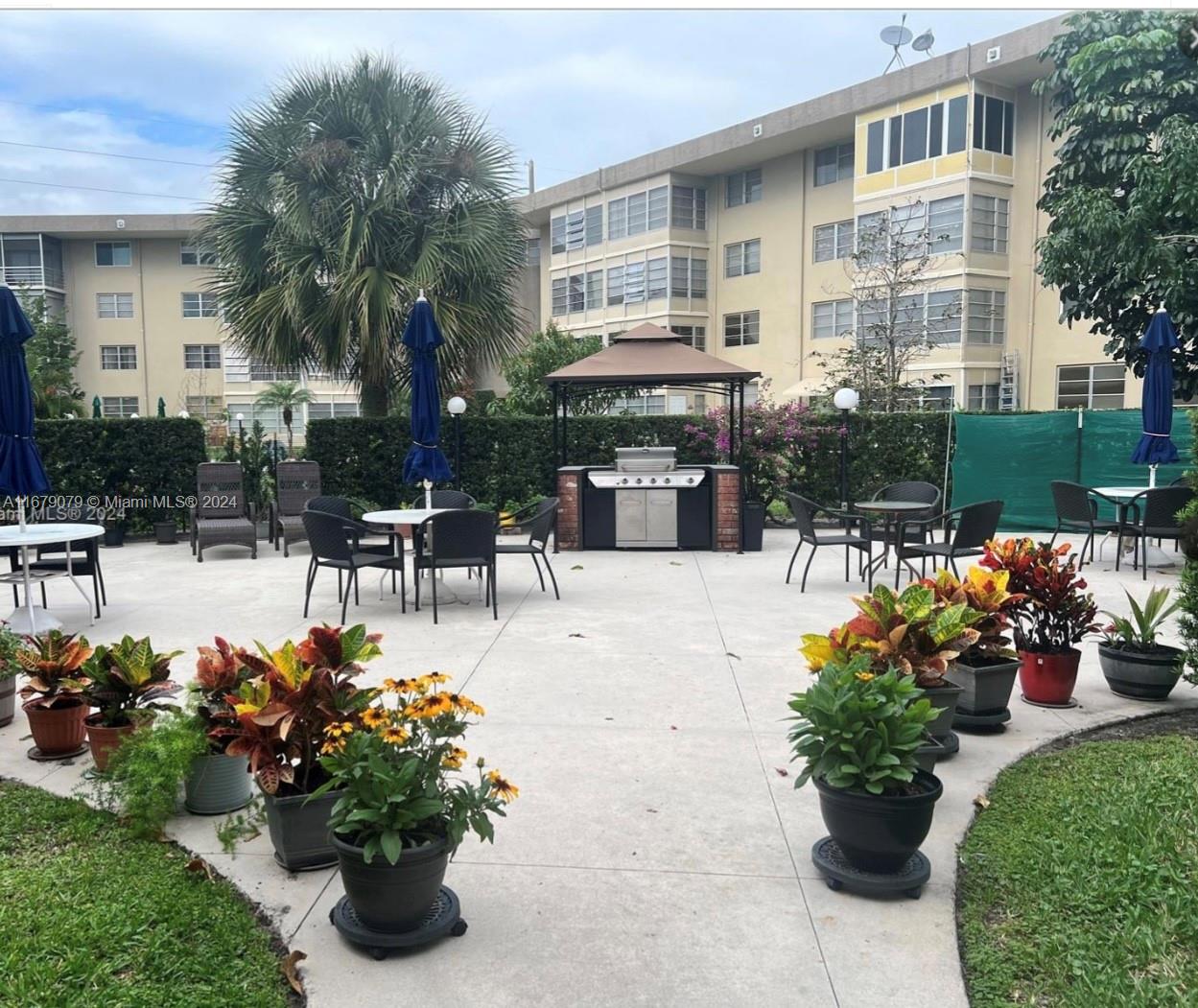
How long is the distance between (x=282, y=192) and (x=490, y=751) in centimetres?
1027

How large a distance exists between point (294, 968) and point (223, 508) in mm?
9383

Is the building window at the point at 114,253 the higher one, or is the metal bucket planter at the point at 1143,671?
the building window at the point at 114,253

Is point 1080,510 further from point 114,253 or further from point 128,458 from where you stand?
point 114,253

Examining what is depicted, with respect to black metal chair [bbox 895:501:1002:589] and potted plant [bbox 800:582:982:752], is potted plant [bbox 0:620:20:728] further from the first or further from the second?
black metal chair [bbox 895:501:1002:589]

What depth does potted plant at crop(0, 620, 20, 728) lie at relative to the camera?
4.54m

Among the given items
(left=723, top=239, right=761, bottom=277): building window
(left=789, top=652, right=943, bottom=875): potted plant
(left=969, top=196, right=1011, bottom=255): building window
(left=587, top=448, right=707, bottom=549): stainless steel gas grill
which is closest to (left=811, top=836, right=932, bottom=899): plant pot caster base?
(left=789, top=652, right=943, bottom=875): potted plant

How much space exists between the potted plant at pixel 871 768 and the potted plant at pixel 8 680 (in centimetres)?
378

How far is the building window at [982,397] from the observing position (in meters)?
22.3

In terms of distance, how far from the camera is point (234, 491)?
11.3 m

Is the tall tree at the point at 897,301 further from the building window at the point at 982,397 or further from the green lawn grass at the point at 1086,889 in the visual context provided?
the green lawn grass at the point at 1086,889

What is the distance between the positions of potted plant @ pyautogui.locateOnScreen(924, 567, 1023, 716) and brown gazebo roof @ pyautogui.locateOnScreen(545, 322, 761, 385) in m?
6.38

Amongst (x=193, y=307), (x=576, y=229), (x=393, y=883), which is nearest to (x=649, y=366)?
(x=393, y=883)

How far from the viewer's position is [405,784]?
2.55m

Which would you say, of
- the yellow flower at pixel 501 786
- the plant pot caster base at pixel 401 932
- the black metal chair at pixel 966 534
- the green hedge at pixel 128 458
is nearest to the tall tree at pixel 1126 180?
the black metal chair at pixel 966 534
